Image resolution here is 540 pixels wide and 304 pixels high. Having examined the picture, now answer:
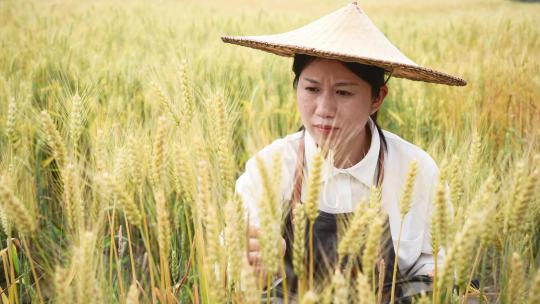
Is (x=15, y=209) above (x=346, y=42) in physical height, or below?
below

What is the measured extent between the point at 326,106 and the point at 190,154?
440 mm

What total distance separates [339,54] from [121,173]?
1.97ft

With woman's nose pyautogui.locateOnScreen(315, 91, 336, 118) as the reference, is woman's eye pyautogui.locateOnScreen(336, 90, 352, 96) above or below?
above

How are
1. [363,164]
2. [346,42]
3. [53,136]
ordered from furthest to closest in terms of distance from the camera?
[363,164]
[346,42]
[53,136]

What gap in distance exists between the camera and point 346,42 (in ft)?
3.88

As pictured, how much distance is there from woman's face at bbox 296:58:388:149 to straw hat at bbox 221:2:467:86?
10cm

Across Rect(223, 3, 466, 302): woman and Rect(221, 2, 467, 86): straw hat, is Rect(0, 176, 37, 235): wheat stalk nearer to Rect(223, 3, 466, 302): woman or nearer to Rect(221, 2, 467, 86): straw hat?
Rect(223, 3, 466, 302): woman

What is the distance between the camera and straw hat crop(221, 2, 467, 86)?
111 cm

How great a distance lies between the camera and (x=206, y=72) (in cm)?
231

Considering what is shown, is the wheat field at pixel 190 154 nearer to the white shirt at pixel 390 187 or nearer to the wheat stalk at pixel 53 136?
the wheat stalk at pixel 53 136

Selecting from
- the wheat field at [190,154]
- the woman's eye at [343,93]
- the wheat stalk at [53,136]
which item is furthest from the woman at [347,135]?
the wheat stalk at [53,136]

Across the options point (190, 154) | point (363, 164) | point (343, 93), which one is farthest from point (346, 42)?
point (190, 154)

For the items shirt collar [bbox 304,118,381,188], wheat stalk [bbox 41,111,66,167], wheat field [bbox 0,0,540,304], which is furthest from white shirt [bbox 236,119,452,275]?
wheat stalk [bbox 41,111,66,167]

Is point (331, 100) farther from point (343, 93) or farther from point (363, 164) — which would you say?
point (363, 164)
